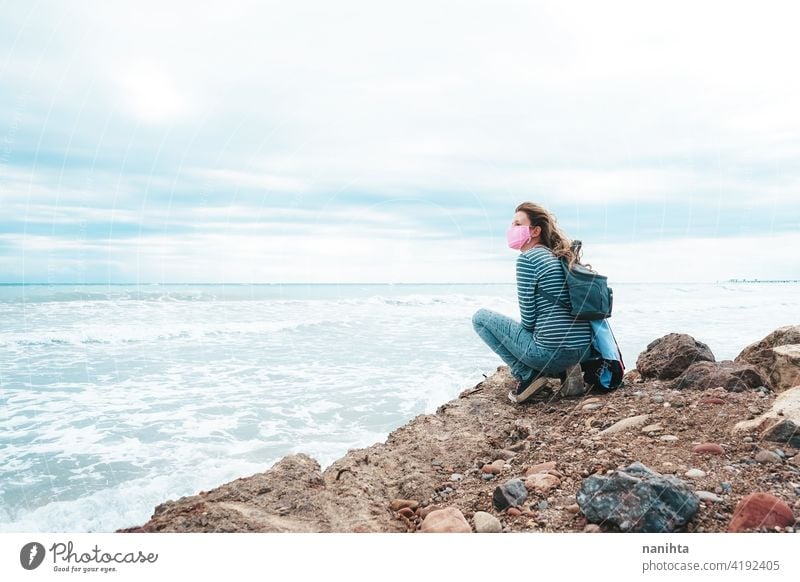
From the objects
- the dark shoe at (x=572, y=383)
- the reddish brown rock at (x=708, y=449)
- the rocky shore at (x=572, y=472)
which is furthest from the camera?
the dark shoe at (x=572, y=383)

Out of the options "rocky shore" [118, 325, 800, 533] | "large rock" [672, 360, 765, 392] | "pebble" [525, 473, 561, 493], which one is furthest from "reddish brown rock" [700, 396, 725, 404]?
"pebble" [525, 473, 561, 493]

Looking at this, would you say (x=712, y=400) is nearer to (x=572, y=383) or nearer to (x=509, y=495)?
(x=572, y=383)

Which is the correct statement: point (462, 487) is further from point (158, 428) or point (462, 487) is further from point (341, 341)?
point (341, 341)

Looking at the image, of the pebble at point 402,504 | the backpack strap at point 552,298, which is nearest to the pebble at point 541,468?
the pebble at point 402,504

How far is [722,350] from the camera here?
9922mm

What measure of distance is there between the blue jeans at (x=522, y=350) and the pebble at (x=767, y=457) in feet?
5.73

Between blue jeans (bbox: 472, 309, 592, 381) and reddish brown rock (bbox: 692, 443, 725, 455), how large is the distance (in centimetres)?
150

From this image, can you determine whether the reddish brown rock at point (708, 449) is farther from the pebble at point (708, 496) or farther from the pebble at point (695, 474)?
the pebble at point (708, 496)

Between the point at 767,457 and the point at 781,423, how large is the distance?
12.3 inches

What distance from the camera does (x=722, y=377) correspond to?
428cm

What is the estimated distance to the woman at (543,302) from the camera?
14.3ft

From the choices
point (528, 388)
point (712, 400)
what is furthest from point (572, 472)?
point (528, 388)

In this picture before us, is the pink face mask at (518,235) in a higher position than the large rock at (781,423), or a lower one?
higher

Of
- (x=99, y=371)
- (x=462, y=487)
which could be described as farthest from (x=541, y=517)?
(x=99, y=371)
